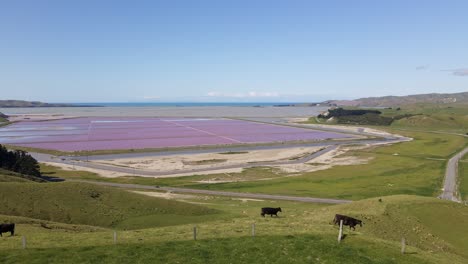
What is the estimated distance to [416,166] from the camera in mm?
112812

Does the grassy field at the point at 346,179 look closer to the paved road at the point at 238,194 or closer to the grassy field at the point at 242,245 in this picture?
the paved road at the point at 238,194

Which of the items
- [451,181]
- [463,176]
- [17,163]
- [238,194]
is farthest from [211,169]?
[463,176]

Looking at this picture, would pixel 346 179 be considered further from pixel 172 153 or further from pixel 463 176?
pixel 172 153

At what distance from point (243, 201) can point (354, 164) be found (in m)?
62.5

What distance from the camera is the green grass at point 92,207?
45000 millimetres

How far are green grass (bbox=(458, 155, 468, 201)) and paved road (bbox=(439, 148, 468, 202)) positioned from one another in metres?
1.07

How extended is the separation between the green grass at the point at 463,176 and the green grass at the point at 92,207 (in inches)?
2379

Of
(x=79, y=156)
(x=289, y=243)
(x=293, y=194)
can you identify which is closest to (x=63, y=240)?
(x=289, y=243)

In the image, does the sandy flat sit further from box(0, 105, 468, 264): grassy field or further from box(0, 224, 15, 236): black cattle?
box(0, 224, 15, 236): black cattle

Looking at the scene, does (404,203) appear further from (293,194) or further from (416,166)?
(416,166)

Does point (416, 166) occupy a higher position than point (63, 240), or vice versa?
point (63, 240)

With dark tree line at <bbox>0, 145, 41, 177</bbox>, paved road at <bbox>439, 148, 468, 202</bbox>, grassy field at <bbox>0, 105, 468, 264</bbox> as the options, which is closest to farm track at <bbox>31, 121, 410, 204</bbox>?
grassy field at <bbox>0, 105, 468, 264</bbox>

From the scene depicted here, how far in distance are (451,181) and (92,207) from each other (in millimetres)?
88909

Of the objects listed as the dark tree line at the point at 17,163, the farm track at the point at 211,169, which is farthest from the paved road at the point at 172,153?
the dark tree line at the point at 17,163
